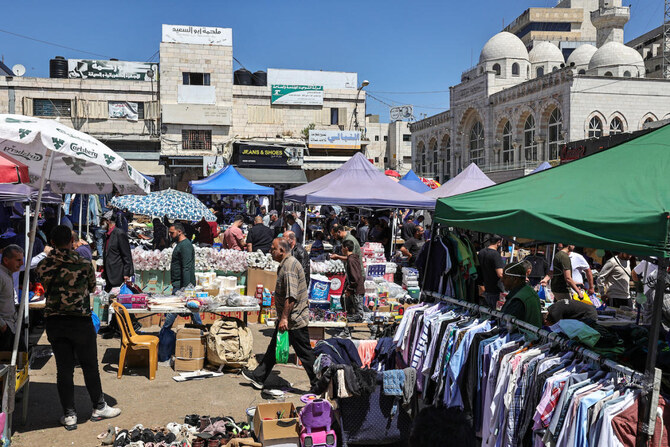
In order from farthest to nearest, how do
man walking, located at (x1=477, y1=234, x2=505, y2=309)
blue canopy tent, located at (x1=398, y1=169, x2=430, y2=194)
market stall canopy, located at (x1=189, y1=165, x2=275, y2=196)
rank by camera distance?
blue canopy tent, located at (x1=398, y1=169, x2=430, y2=194) → market stall canopy, located at (x1=189, y1=165, x2=275, y2=196) → man walking, located at (x1=477, y1=234, x2=505, y2=309)

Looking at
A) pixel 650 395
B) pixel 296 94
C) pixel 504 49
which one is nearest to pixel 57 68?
pixel 296 94

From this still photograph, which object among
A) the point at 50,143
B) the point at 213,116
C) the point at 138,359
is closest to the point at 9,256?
the point at 50,143

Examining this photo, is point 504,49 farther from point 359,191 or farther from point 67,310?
point 67,310

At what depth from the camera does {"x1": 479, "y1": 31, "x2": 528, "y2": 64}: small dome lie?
52.5m

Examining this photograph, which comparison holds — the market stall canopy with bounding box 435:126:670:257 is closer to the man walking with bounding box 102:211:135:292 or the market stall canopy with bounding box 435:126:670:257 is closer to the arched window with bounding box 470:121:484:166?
the man walking with bounding box 102:211:135:292

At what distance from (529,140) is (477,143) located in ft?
26.2

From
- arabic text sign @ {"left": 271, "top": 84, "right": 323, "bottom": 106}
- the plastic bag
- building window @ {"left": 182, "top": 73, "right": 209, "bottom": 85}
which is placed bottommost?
the plastic bag

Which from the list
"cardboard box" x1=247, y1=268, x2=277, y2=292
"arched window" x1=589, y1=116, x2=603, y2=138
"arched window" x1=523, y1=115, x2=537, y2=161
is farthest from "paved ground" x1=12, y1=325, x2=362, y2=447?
"arched window" x1=523, y1=115, x2=537, y2=161

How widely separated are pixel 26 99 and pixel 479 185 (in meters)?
31.9

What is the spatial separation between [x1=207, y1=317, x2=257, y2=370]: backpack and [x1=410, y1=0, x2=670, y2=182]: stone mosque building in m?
32.3

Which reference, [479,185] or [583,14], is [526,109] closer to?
[479,185]

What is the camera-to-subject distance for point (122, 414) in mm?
5844

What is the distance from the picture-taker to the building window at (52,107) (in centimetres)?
3547

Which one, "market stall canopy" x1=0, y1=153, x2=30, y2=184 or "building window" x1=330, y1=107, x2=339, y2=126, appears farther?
"building window" x1=330, y1=107, x2=339, y2=126
